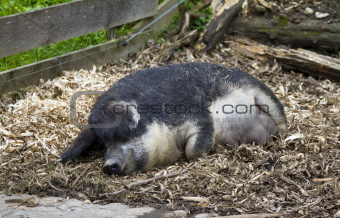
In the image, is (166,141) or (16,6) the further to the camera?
(16,6)

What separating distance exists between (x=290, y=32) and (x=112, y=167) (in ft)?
14.9

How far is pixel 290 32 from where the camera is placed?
24.3 feet

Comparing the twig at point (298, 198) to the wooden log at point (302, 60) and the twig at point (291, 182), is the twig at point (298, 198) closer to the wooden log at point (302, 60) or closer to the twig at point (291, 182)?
the twig at point (291, 182)

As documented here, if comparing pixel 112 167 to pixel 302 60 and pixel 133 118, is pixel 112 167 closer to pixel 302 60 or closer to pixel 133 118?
pixel 133 118

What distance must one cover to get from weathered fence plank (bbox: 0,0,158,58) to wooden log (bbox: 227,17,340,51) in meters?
1.82

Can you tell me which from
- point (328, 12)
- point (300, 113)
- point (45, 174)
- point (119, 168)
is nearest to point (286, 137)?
point (300, 113)

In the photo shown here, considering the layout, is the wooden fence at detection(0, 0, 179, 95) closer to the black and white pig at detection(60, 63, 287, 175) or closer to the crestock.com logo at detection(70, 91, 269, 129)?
the crestock.com logo at detection(70, 91, 269, 129)

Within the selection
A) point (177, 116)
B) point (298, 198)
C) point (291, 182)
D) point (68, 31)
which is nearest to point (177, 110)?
point (177, 116)

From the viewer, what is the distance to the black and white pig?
4254 millimetres

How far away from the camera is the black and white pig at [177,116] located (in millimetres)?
4254

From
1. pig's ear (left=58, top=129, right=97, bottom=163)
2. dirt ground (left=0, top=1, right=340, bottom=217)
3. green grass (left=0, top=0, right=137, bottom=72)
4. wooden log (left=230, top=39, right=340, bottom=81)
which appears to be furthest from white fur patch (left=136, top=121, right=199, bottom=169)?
wooden log (left=230, top=39, right=340, bottom=81)

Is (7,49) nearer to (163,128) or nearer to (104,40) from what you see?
(104,40)

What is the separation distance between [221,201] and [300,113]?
8.55ft

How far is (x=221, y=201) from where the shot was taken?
3.75 m
